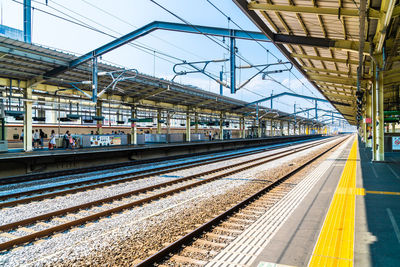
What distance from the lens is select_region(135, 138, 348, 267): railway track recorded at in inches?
164

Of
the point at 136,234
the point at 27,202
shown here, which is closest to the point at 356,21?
the point at 136,234

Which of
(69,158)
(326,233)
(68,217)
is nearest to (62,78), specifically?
(69,158)

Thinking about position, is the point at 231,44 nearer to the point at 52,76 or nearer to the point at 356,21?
the point at 356,21

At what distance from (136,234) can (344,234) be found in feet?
12.4

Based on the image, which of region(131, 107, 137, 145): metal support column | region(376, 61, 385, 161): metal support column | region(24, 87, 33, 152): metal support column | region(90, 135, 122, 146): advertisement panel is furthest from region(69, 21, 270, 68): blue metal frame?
region(131, 107, 137, 145): metal support column

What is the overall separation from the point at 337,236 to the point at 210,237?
2207mm

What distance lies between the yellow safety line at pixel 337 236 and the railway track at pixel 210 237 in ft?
4.78

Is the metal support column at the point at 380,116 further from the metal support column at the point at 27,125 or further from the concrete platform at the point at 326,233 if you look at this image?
the metal support column at the point at 27,125

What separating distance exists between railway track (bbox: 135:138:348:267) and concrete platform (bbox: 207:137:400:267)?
24 cm

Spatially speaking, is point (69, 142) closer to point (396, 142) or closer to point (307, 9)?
point (307, 9)

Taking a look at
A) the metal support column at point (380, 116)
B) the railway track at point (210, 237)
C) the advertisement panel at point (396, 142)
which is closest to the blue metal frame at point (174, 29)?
the metal support column at point (380, 116)

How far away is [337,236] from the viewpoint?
4672 mm

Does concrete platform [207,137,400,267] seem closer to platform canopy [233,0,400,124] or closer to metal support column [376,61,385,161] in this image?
platform canopy [233,0,400,124]

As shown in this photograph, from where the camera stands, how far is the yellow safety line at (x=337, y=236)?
386 centimetres
